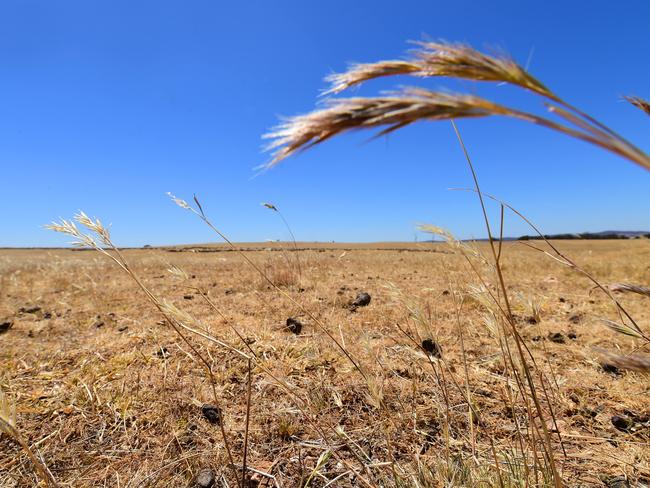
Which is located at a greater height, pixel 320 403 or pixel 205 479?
pixel 320 403

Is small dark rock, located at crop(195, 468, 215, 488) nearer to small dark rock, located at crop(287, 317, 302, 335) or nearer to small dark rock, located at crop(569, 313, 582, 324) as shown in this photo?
small dark rock, located at crop(287, 317, 302, 335)

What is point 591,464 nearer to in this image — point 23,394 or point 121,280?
point 23,394

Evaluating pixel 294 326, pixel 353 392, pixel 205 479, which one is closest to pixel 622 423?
pixel 353 392

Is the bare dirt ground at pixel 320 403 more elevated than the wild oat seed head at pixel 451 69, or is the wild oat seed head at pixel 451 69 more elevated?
the wild oat seed head at pixel 451 69

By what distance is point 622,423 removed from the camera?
2.23m

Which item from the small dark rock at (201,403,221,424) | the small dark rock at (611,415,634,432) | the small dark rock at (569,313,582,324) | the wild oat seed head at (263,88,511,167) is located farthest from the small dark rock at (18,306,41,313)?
the small dark rock at (569,313,582,324)

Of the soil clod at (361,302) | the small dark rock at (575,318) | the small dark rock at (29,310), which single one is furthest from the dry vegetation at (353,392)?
the small dark rock at (29,310)

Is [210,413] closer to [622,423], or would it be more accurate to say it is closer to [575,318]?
[622,423]

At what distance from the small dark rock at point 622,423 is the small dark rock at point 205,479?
2339mm

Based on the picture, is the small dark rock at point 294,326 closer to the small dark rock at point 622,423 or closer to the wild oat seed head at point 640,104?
the small dark rock at point 622,423

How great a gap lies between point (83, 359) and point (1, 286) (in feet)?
22.0

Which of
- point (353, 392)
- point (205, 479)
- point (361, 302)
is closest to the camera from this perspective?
point (205, 479)

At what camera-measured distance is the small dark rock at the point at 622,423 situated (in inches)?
86.5

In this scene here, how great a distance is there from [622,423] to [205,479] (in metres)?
2.41
